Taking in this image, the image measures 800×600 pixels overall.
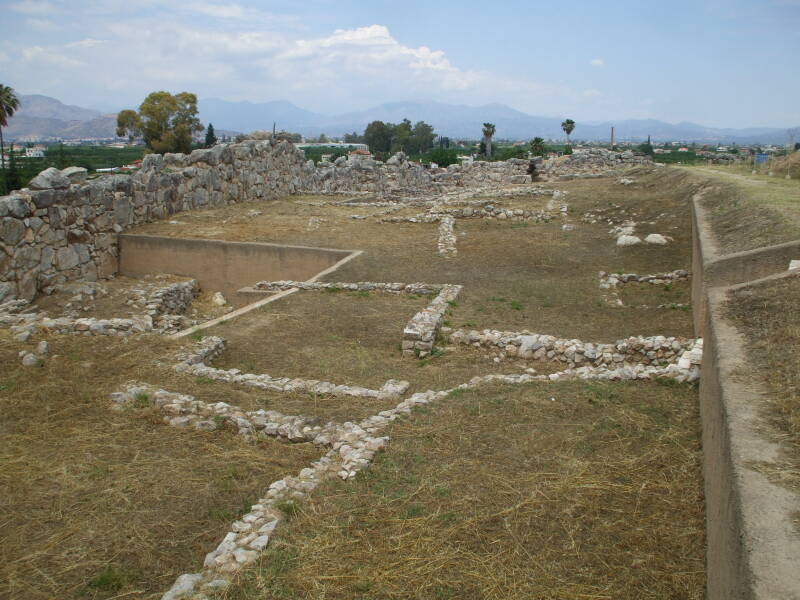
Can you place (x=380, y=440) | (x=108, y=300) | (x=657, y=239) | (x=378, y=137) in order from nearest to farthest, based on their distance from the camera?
(x=380, y=440) → (x=108, y=300) → (x=657, y=239) → (x=378, y=137)

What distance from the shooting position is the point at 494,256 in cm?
1487

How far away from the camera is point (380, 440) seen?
222 inches

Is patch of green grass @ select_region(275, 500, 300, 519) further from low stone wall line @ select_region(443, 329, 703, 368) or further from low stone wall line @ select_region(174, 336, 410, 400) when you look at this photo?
low stone wall line @ select_region(443, 329, 703, 368)

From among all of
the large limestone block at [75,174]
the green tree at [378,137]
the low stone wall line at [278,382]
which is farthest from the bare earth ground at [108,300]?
the green tree at [378,137]

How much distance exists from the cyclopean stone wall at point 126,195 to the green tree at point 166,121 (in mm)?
26301

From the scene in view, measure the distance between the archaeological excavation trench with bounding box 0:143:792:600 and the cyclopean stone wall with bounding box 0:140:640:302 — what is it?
0.18 meters

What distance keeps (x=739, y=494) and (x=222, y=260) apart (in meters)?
14.1

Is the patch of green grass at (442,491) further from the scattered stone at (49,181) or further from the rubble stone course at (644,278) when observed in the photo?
the scattered stone at (49,181)

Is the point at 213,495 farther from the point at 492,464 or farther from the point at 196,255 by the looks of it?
the point at 196,255

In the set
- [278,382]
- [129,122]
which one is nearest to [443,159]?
[129,122]

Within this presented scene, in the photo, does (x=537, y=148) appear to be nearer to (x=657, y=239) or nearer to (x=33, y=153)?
(x=657, y=239)

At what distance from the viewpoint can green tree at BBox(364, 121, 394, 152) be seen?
8850 centimetres


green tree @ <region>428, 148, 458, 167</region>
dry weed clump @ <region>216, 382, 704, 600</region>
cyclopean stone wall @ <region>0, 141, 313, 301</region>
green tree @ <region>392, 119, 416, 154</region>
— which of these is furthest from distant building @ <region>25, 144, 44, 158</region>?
dry weed clump @ <region>216, 382, 704, 600</region>

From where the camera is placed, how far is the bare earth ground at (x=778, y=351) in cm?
366
